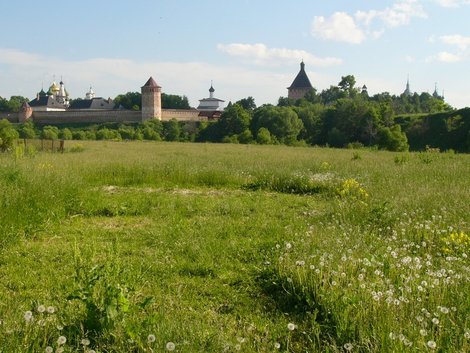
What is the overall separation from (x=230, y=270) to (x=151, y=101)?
102 metres

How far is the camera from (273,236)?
639cm

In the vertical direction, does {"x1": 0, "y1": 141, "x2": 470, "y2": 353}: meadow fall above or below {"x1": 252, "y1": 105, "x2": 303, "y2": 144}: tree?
below

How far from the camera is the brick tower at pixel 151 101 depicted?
103250mm

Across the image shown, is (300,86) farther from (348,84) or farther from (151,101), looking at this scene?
(151,101)

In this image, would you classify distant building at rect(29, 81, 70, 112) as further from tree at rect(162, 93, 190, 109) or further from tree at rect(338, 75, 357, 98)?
tree at rect(338, 75, 357, 98)

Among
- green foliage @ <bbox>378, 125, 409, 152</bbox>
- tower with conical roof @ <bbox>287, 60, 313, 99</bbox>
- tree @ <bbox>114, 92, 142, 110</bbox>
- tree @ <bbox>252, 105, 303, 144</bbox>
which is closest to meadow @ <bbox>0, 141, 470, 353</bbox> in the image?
green foliage @ <bbox>378, 125, 409, 152</bbox>

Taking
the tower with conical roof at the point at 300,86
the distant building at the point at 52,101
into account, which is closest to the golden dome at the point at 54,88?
the distant building at the point at 52,101

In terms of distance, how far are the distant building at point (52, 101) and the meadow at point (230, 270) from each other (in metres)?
113

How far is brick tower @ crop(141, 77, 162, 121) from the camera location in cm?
10325

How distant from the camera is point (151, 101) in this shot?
10362 cm

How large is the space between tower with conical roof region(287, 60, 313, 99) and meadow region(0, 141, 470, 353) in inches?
4630

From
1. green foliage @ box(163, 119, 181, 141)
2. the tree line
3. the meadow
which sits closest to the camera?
the meadow

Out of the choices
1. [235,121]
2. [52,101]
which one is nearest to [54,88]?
[52,101]

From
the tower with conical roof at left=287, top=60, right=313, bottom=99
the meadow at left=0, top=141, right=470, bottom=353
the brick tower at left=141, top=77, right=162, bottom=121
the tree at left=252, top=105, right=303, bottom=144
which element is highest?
the tower with conical roof at left=287, top=60, right=313, bottom=99
